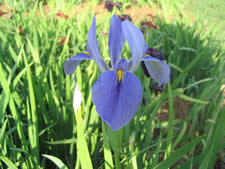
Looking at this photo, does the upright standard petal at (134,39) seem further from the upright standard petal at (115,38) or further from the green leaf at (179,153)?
the green leaf at (179,153)

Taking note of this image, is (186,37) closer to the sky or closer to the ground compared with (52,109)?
closer to the sky

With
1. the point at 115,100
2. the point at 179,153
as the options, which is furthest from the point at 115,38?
the point at 179,153

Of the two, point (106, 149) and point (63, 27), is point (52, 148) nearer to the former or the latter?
point (106, 149)

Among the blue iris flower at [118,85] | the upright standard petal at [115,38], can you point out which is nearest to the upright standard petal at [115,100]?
the blue iris flower at [118,85]

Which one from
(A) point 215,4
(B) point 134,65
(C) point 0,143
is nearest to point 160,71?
(B) point 134,65

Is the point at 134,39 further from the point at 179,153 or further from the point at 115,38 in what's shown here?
the point at 179,153

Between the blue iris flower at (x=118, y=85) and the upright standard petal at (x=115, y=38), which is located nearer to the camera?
the blue iris flower at (x=118, y=85)

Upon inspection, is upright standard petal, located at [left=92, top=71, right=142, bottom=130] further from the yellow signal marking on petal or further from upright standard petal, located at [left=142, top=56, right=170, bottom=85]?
upright standard petal, located at [left=142, top=56, right=170, bottom=85]

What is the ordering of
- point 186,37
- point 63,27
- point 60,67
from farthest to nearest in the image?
1. point 63,27
2. point 186,37
3. point 60,67

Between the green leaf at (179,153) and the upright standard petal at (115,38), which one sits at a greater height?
the upright standard petal at (115,38)
